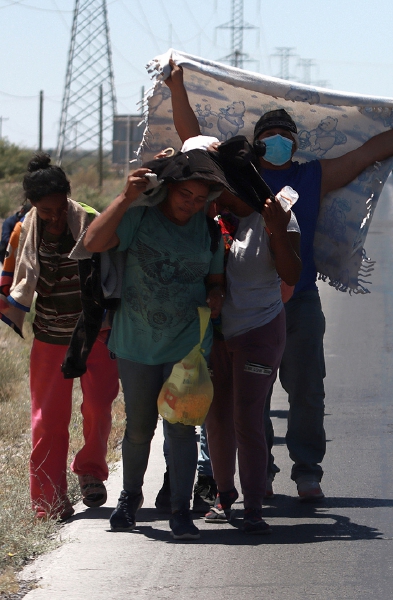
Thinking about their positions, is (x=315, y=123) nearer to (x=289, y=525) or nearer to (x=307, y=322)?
(x=307, y=322)

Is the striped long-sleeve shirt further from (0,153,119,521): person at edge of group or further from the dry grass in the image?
the dry grass

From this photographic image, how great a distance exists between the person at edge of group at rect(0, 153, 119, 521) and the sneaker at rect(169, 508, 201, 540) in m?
0.75

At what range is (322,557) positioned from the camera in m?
5.11

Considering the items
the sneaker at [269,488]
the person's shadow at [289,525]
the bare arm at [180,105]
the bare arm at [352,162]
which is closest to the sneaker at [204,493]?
the person's shadow at [289,525]

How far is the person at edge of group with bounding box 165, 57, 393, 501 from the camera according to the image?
6.19 metres

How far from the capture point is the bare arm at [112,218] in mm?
4938

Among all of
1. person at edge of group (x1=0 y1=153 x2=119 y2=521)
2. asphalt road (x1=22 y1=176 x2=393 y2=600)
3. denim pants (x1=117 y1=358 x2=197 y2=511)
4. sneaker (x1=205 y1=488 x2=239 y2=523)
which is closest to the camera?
asphalt road (x1=22 y1=176 x2=393 y2=600)

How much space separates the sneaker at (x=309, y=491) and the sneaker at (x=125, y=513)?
1.06 metres

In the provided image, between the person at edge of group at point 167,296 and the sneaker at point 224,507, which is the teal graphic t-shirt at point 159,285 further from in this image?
the sneaker at point 224,507

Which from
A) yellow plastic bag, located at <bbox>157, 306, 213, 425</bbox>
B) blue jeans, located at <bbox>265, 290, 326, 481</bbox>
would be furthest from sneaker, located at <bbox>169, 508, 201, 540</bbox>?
blue jeans, located at <bbox>265, 290, 326, 481</bbox>

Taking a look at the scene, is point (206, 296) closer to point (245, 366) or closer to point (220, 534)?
point (245, 366)

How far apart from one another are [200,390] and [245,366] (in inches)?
13.9

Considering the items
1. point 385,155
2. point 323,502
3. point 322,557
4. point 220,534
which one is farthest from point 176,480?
point 385,155

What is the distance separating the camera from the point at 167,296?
5273mm
